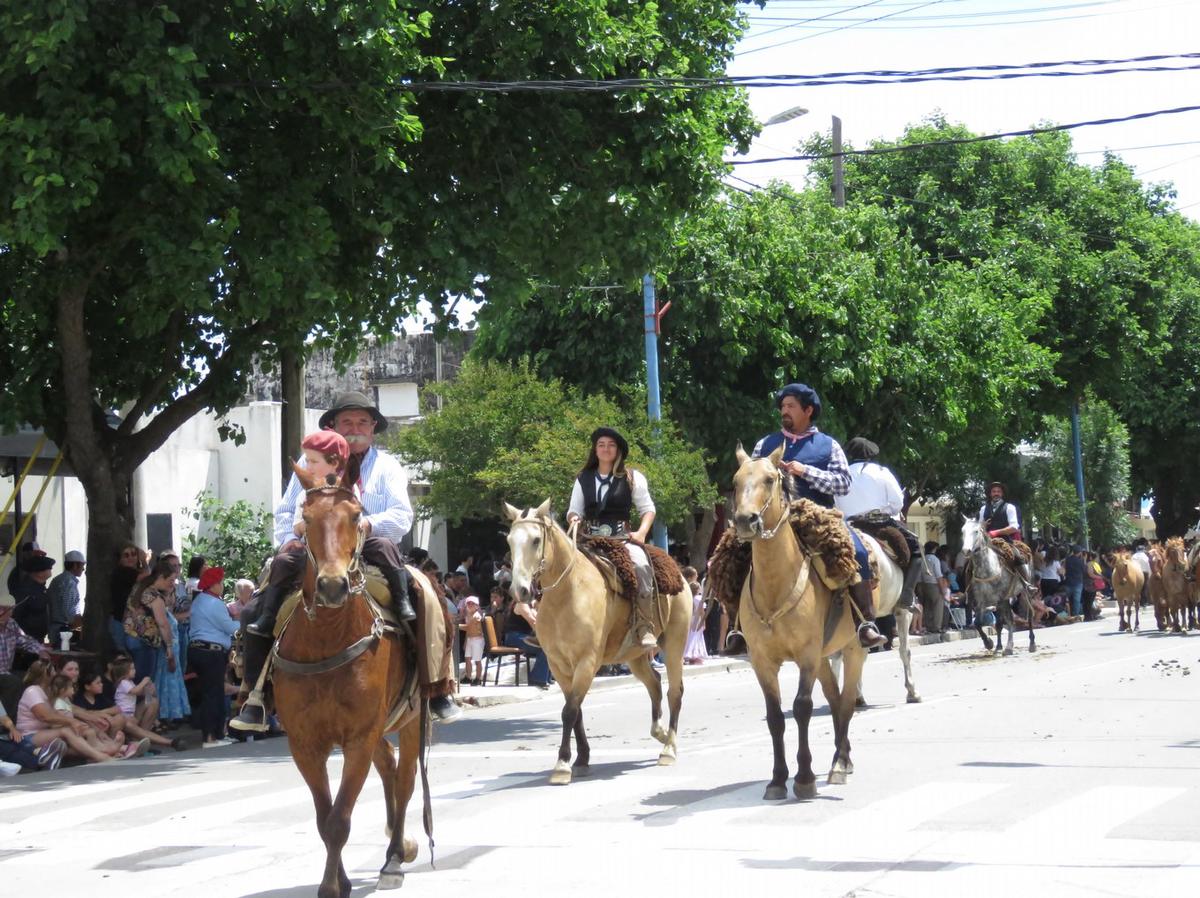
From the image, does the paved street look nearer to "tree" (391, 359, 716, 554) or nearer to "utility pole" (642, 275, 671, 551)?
"tree" (391, 359, 716, 554)

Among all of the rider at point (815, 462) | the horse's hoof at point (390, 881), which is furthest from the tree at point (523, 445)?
the horse's hoof at point (390, 881)

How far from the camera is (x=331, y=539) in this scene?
7.51 m

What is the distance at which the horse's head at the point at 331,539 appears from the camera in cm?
738

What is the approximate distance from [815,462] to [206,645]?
932 cm

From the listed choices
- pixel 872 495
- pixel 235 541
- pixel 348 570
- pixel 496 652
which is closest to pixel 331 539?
pixel 348 570

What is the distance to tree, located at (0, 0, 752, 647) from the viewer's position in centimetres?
1534

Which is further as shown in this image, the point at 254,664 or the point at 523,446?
the point at 523,446

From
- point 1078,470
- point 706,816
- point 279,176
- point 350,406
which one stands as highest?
point 279,176

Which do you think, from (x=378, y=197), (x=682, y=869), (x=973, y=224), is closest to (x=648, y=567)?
(x=682, y=869)

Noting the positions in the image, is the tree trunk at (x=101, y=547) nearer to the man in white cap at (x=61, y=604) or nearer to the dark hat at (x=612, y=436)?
the man in white cap at (x=61, y=604)

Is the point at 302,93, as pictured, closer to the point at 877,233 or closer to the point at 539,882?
the point at 539,882

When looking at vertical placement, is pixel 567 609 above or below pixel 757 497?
below

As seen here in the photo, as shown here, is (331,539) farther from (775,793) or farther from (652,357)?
(652,357)

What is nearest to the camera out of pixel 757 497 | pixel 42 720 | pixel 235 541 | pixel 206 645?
pixel 757 497
